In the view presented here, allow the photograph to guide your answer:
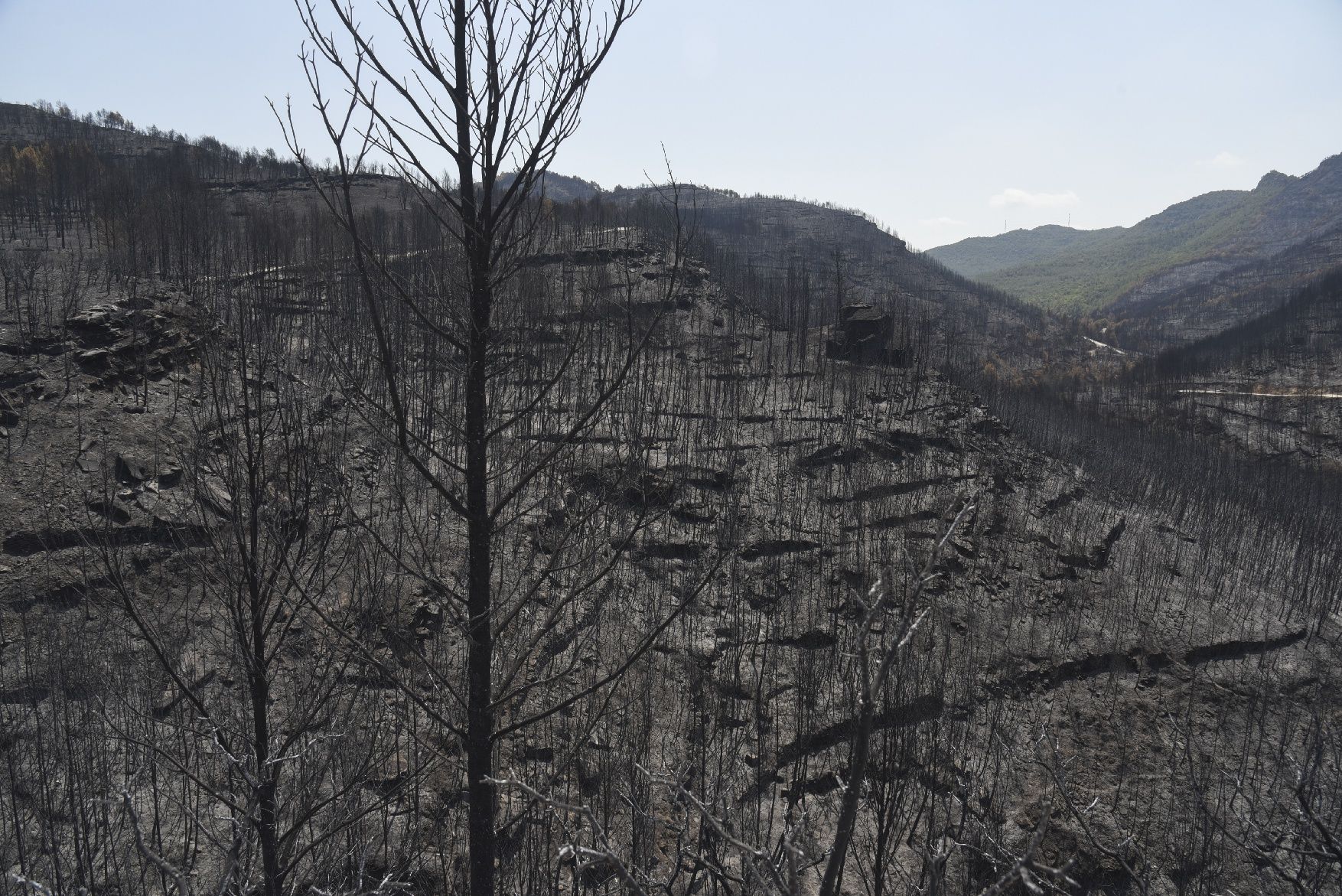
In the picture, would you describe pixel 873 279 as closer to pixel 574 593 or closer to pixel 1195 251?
pixel 574 593

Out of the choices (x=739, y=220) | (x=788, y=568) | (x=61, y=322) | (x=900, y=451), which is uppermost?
(x=739, y=220)

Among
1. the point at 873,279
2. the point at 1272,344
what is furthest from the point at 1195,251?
the point at 1272,344

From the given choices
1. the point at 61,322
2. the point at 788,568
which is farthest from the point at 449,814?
the point at 61,322

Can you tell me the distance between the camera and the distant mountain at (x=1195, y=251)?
432 ft

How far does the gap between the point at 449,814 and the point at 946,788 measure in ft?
27.7

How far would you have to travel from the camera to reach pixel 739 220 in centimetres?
10544

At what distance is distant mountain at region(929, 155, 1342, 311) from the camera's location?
131625 mm

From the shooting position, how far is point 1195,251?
155125 mm

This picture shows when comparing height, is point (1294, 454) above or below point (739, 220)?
below

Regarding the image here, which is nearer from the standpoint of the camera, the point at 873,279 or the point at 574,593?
the point at 574,593

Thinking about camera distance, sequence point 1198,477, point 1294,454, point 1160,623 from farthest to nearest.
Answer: point 1294,454, point 1198,477, point 1160,623

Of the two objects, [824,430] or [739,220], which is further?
[739,220]

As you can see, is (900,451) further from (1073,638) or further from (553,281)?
(553,281)

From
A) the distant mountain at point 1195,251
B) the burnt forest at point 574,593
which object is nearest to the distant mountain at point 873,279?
the burnt forest at point 574,593
